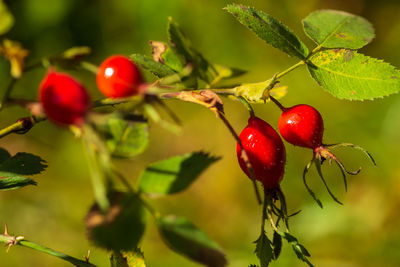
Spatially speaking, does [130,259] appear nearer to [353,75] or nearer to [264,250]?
[264,250]

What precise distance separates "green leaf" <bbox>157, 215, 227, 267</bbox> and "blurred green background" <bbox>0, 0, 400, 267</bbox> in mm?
1833

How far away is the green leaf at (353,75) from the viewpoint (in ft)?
3.31

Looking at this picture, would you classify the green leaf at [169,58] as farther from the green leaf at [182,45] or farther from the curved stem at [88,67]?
the curved stem at [88,67]

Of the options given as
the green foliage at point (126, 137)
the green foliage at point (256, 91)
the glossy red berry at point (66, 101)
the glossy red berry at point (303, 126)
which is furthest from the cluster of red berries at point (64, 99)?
the glossy red berry at point (303, 126)

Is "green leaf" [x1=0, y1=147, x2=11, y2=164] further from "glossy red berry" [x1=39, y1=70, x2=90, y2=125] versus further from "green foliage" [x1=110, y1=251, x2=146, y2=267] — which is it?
"glossy red berry" [x1=39, y1=70, x2=90, y2=125]

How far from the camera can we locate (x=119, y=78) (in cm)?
74

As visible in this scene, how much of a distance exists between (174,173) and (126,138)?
0.10 m

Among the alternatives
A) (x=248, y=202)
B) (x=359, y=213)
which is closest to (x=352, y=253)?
(x=359, y=213)

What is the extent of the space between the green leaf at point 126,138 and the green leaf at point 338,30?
0.49 metres

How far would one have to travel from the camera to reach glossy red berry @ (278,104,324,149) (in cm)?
103

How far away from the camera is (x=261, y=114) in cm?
394

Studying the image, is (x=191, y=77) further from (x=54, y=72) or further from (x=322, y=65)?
(x=54, y=72)

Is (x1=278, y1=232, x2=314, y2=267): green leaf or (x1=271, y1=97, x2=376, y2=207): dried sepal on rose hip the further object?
(x1=271, y1=97, x2=376, y2=207): dried sepal on rose hip

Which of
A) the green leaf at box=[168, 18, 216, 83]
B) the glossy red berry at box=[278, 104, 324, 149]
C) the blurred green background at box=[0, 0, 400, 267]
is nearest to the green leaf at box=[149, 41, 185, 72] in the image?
the green leaf at box=[168, 18, 216, 83]
